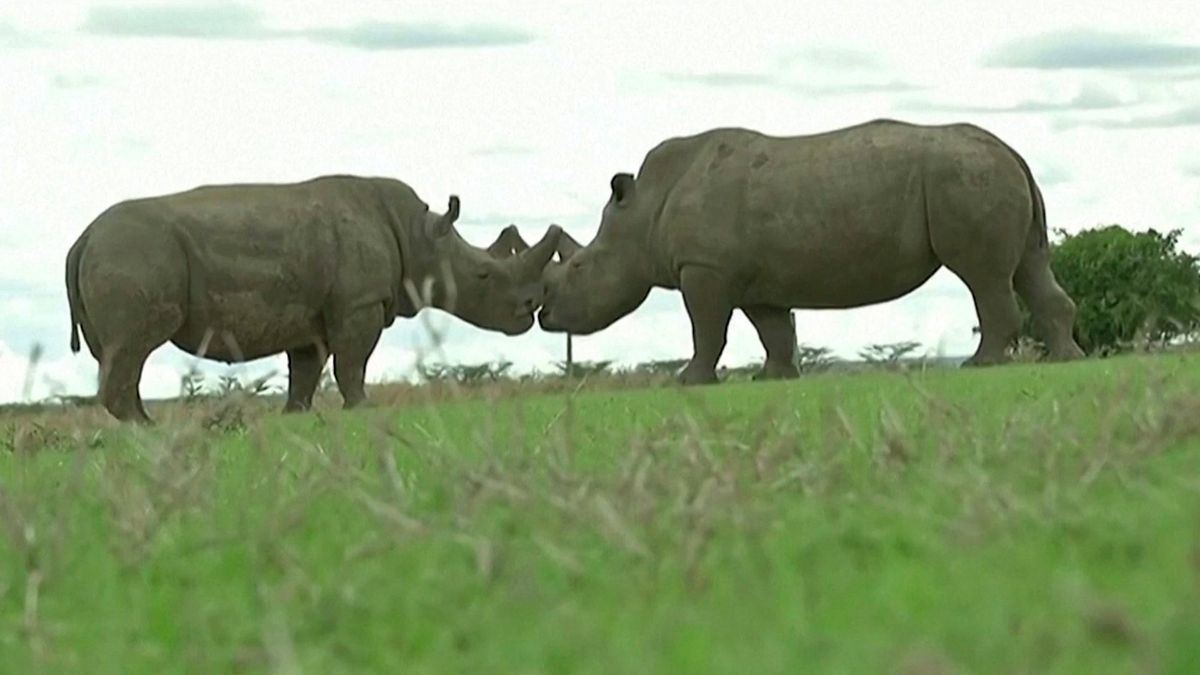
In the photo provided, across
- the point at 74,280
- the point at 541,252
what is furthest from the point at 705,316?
the point at 74,280

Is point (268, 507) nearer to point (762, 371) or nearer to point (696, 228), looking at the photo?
point (696, 228)

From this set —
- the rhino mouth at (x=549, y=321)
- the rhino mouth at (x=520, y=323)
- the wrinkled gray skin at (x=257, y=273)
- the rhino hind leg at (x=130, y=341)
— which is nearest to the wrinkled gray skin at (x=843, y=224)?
the rhino mouth at (x=549, y=321)

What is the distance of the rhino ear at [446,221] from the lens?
13.5m

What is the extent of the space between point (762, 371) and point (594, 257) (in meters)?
1.35

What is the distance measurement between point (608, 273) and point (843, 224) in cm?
197

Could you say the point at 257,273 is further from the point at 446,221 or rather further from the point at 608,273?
the point at 608,273

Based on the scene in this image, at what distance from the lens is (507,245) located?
14.5 meters

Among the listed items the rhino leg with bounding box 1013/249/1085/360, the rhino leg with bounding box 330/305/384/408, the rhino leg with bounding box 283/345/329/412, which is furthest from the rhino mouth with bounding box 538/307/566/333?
the rhino leg with bounding box 1013/249/1085/360

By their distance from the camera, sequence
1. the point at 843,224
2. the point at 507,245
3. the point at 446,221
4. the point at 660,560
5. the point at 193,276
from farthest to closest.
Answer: the point at 507,245 < the point at 446,221 < the point at 843,224 < the point at 193,276 < the point at 660,560

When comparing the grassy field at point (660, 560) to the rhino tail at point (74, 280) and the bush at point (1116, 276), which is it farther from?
the bush at point (1116, 276)

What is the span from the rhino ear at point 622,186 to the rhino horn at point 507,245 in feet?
4.76

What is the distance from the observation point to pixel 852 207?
12.0 metres

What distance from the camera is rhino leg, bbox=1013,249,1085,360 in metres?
12.4

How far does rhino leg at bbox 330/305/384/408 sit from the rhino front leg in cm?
195
